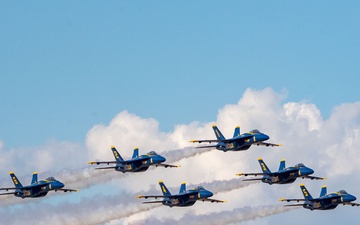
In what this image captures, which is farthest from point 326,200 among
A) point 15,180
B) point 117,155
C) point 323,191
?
point 15,180

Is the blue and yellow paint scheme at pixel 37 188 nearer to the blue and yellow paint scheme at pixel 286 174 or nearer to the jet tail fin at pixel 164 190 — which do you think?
the jet tail fin at pixel 164 190

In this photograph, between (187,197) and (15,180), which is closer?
(15,180)

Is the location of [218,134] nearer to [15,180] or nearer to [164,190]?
[164,190]

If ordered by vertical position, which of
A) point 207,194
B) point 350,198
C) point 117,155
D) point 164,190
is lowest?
point 350,198

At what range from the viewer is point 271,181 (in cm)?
17600

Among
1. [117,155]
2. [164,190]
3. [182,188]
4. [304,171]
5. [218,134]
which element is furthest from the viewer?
[304,171]

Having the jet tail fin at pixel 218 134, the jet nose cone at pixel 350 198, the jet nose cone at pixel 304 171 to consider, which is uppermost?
the jet tail fin at pixel 218 134

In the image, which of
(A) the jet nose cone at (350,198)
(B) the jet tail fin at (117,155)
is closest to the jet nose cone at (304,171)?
(A) the jet nose cone at (350,198)

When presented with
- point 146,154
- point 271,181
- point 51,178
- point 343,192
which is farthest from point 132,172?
point 343,192

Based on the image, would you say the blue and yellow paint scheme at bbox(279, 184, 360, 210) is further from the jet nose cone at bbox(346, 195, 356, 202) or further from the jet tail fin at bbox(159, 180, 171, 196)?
the jet tail fin at bbox(159, 180, 171, 196)

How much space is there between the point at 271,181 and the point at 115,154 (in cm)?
3185

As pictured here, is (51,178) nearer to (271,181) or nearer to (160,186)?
(160,186)

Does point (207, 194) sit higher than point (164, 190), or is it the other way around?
point (164, 190)

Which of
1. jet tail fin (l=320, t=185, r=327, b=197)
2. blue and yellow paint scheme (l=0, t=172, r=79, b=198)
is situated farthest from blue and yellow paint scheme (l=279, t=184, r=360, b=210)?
blue and yellow paint scheme (l=0, t=172, r=79, b=198)
